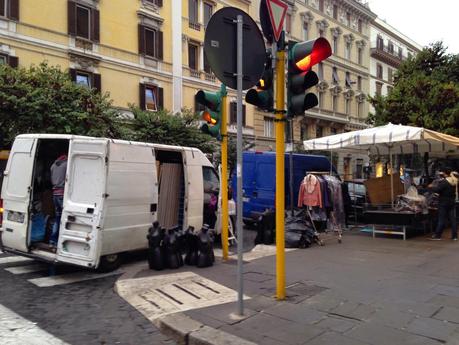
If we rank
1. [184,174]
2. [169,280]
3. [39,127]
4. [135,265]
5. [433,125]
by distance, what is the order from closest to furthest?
[169,280], [135,265], [184,174], [39,127], [433,125]

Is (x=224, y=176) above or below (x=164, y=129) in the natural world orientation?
below

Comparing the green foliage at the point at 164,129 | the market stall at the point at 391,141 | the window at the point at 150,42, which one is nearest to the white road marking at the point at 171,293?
the market stall at the point at 391,141

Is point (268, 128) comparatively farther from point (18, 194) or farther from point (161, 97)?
point (18, 194)

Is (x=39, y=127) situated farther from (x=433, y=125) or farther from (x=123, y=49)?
(x=433, y=125)

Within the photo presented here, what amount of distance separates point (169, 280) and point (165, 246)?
92 cm

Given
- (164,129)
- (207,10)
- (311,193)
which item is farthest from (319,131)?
(311,193)

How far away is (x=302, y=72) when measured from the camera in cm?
520

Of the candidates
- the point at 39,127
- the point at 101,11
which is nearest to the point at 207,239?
the point at 39,127

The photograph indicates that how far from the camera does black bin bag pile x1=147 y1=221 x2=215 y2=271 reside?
734cm

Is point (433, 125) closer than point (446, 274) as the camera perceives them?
No

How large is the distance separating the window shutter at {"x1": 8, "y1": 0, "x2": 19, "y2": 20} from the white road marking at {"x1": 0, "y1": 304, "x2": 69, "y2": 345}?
19.6 metres

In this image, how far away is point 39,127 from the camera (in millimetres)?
16109

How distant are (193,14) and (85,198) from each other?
25.7 metres

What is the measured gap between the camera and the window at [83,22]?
76.6 ft
